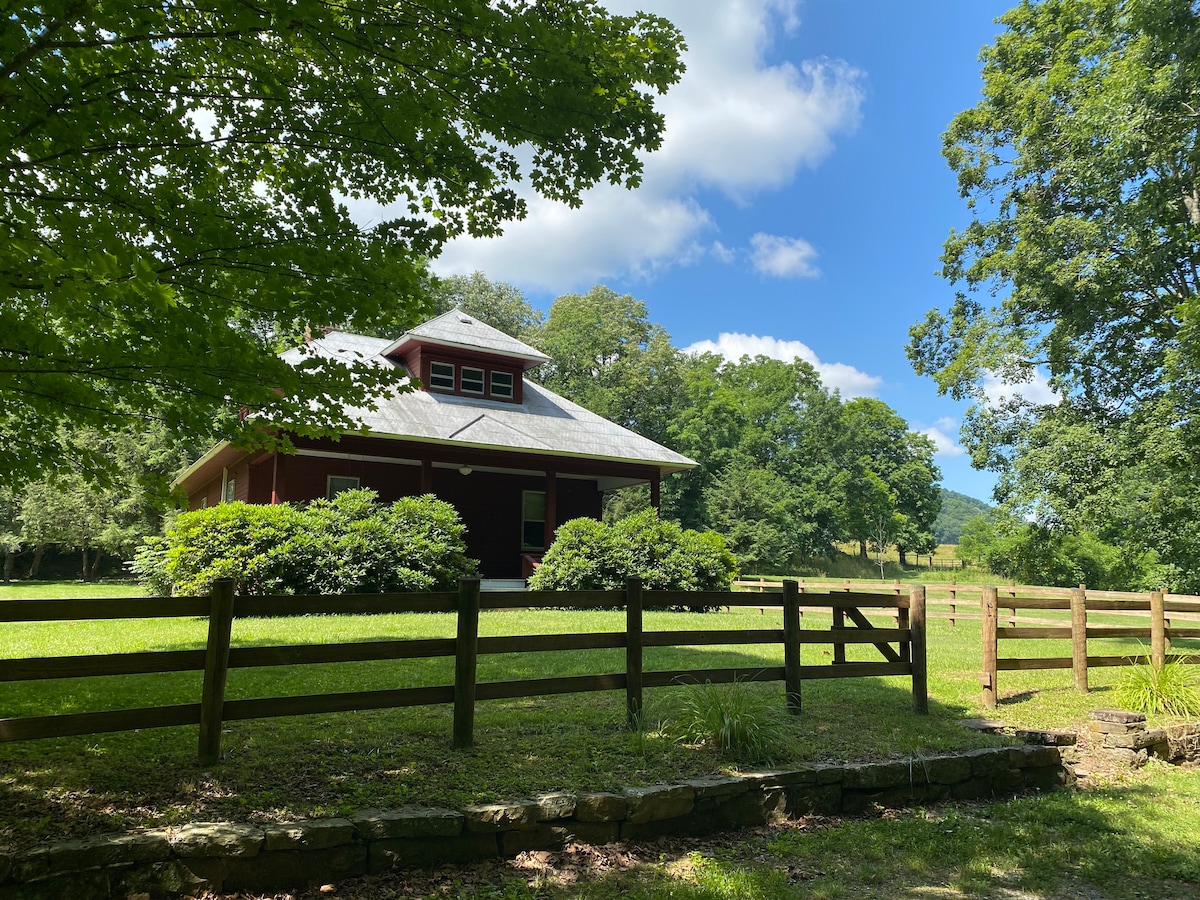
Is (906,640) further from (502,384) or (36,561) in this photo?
(36,561)

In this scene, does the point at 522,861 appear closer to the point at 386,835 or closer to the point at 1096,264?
the point at 386,835

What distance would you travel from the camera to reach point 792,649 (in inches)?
275

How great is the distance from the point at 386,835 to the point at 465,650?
4.89ft

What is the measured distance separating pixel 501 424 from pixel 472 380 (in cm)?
299

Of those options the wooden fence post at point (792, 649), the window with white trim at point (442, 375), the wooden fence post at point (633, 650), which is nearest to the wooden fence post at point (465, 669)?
the wooden fence post at point (633, 650)

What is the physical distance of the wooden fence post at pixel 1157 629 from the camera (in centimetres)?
962

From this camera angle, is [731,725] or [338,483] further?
[338,483]

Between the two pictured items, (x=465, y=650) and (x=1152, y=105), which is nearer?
(x=465, y=650)

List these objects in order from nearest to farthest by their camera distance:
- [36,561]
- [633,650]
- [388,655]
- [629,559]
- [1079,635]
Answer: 1. [388,655]
2. [633,650]
3. [1079,635]
4. [629,559]
5. [36,561]

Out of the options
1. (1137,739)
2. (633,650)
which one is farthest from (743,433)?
(633,650)

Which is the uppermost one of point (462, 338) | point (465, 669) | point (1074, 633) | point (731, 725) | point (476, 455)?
point (462, 338)

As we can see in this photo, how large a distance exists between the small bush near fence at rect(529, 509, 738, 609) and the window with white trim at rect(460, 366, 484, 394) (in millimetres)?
6494

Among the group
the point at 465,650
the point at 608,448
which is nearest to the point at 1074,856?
the point at 465,650

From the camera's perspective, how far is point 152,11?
4.33 metres
